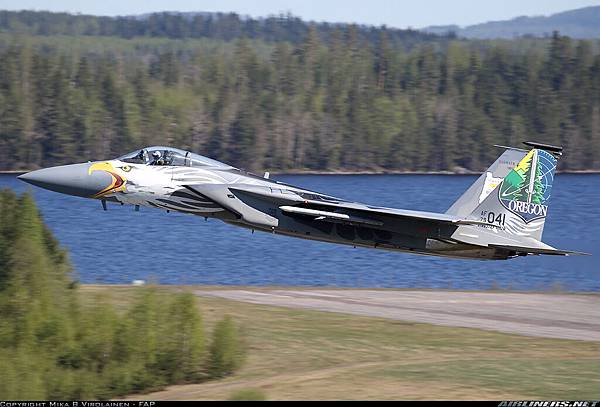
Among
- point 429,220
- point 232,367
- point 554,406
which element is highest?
point 429,220

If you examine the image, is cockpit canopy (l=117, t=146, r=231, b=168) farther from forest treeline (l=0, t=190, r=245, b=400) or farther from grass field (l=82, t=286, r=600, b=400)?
grass field (l=82, t=286, r=600, b=400)

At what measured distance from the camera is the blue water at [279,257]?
43500mm

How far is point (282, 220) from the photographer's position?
21234 mm

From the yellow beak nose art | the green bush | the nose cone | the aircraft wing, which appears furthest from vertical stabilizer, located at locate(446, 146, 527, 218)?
the nose cone

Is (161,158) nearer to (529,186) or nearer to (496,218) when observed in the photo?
(496,218)

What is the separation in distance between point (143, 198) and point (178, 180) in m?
0.82

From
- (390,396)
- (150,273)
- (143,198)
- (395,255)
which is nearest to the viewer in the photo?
(390,396)

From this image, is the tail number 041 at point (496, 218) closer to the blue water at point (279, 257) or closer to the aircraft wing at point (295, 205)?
the aircraft wing at point (295, 205)

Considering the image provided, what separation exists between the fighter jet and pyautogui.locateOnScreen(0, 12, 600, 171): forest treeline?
65202 millimetres

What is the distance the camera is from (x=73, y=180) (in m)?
20.7

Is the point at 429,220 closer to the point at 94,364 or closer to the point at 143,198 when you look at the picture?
the point at 143,198

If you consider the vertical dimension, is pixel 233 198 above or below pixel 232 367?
above

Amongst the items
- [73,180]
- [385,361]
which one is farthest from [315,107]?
[385,361]

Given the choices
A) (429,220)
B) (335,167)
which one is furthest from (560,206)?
(429,220)
